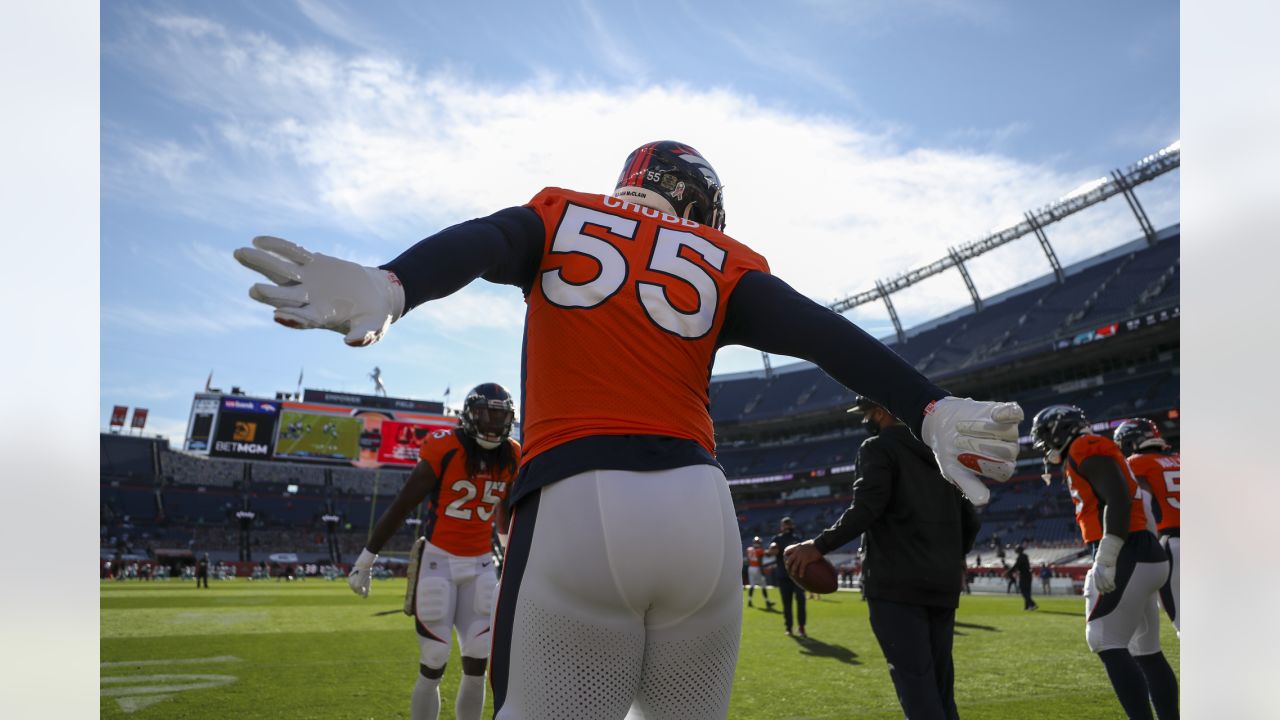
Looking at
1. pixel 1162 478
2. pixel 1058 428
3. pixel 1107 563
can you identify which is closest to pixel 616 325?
pixel 1107 563

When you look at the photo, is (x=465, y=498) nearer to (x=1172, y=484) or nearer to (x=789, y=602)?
(x=1172, y=484)

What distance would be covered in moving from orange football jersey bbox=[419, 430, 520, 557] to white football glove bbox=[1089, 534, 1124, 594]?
12.2 ft

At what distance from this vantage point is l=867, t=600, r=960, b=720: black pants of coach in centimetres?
407

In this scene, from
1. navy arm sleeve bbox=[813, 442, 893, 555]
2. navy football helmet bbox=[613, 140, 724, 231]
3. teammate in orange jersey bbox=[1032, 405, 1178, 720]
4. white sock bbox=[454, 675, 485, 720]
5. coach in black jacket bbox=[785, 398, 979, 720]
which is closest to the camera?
navy football helmet bbox=[613, 140, 724, 231]

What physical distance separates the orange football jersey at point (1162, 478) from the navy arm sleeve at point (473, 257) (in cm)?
630

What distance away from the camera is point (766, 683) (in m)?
8.41

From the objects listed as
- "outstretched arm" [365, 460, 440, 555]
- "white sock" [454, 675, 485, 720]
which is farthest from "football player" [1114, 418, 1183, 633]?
"outstretched arm" [365, 460, 440, 555]

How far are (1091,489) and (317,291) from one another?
532 cm

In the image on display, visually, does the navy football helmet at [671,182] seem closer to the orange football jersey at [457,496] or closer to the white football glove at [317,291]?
the white football glove at [317,291]

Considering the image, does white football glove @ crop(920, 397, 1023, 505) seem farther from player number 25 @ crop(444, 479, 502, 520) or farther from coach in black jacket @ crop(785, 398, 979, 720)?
player number 25 @ crop(444, 479, 502, 520)

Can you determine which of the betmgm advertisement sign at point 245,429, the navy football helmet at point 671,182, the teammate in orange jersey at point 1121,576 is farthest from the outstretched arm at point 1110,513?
the betmgm advertisement sign at point 245,429

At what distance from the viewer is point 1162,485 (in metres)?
6.81
